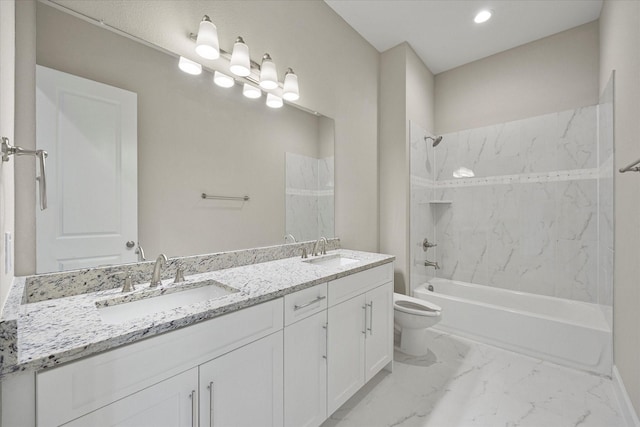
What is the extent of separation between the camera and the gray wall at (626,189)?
150 centimetres

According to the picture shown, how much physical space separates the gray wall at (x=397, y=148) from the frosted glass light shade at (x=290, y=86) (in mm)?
1206

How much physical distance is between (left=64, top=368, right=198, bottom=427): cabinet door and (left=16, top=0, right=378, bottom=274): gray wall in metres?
0.69

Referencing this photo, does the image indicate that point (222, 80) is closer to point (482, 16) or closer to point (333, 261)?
point (333, 261)

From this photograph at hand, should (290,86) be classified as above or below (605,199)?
above

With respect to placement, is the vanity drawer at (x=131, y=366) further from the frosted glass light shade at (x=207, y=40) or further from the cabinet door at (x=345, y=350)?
the frosted glass light shade at (x=207, y=40)

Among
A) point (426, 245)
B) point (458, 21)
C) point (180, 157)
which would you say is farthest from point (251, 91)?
point (426, 245)

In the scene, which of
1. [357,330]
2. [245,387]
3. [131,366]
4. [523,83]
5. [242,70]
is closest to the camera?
[131,366]

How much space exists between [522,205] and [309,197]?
2.25 m

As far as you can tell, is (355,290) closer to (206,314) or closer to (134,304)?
(206,314)

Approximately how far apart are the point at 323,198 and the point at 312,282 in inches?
42.1

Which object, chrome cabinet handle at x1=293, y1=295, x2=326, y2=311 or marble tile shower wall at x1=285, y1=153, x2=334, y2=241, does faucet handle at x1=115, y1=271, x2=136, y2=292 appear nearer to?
chrome cabinet handle at x1=293, y1=295, x2=326, y2=311

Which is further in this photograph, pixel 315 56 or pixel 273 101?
pixel 315 56

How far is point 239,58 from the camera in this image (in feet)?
5.22

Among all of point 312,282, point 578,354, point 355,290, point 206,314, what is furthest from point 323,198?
point 578,354
